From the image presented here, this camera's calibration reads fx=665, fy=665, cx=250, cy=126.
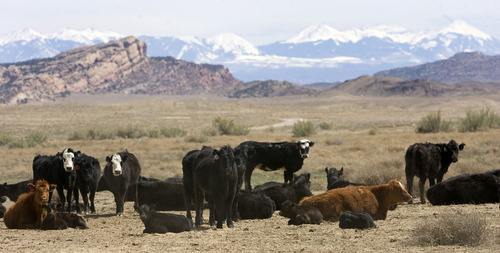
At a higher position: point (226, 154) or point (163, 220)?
point (226, 154)

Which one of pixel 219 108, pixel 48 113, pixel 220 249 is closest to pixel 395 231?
pixel 220 249

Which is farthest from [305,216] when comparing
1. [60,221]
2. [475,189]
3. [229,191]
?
[60,221]

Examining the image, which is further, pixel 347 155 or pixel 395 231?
pixel 347 155

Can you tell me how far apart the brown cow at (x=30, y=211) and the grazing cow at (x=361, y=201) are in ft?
17.1

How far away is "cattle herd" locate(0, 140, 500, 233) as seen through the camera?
12.8m

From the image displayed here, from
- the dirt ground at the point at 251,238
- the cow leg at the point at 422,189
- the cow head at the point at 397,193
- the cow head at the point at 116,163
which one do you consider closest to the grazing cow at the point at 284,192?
the dirt ground at the point at 251,238

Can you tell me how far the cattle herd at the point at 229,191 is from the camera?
42.0 feet

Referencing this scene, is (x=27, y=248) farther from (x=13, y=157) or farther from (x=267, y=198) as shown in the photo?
(x=13, y=157)

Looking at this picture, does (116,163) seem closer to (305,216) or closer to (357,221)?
(305,216)

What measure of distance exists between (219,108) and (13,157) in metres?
78.8

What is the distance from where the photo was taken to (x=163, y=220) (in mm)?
12117

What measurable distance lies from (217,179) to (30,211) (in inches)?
149

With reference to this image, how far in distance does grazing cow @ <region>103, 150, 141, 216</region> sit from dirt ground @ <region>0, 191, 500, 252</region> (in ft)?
5.88

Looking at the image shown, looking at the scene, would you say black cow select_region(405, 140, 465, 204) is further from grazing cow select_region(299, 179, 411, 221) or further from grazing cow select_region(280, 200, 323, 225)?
grazing cow select_region(280, 200, 323, 225)
